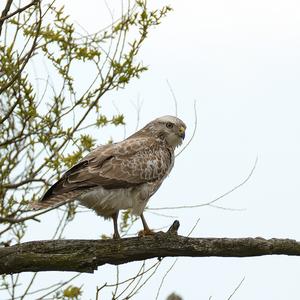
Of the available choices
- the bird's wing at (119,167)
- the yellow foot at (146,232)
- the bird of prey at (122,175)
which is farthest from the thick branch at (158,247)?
the yellow foot at (146,232)

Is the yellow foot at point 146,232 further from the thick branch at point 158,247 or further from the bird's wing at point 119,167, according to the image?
the thick branch at point 158,247

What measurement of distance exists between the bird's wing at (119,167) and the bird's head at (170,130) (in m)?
0.23

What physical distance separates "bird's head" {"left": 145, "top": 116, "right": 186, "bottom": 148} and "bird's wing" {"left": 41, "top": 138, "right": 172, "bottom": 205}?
0.74 feet

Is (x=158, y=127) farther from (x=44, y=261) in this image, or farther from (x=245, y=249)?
(x=44, y=261)

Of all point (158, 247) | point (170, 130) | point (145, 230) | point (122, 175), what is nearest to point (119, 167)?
point (122, 175)

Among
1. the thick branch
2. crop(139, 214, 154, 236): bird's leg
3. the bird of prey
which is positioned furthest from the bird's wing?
the thick branch

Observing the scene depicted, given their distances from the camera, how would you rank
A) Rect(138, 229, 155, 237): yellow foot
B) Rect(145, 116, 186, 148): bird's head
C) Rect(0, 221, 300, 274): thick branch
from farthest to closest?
Rect(145, 116, 186, 148): bird's head, Rect(138, 229, 155, 237): yellow foot, Rect(0, 221, 300, 274): thick branch

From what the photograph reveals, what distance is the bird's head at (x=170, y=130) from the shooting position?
881 cm

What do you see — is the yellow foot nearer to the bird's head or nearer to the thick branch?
the bird's head

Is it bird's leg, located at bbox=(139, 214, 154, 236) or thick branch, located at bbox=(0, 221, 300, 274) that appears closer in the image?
thick branch, located at bbox=(0, 221, 300, 274)

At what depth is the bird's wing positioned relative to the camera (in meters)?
7.29

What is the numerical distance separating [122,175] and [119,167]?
88 mm

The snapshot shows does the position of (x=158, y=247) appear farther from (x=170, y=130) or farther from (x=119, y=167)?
(x=170, y=130)

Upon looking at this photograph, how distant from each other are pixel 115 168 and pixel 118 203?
392 mm
